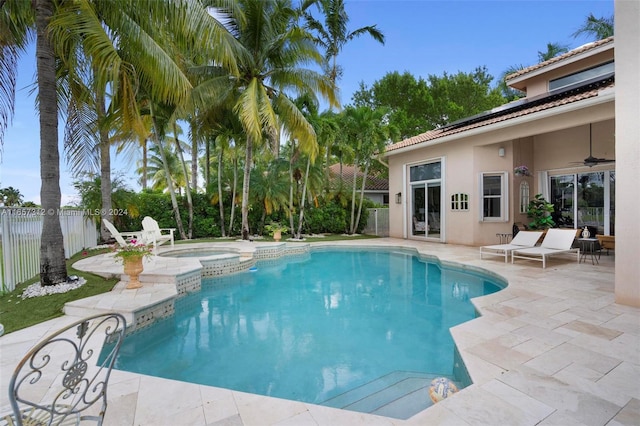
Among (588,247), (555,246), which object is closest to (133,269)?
(555,246)

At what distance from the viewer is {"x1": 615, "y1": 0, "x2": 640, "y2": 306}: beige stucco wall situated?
4.80m

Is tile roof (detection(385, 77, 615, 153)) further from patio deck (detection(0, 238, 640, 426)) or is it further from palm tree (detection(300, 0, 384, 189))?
palm tree (detection(300, 0, 384, 189))

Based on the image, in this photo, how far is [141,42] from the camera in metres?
6.40

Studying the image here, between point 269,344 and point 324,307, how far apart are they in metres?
1.99

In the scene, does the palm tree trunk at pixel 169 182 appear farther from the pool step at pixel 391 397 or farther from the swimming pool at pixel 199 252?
the pool step at pixel 391 397

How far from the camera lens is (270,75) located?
12859 millimetres

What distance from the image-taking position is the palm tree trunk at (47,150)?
589cm

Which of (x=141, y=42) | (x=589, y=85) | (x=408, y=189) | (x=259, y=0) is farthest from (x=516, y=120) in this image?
(x=141, y=42)

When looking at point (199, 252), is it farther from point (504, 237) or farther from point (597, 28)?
point (597, 28)

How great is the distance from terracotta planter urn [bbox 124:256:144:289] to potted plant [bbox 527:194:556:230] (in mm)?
12431

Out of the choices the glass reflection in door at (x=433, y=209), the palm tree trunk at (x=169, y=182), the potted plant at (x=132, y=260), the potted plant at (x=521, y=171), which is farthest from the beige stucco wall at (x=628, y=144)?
the palm tree trunk at (x=169, y=182)

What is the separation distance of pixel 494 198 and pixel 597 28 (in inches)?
651

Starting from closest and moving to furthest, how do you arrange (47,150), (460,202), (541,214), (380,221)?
(47,150) → (541,214) → (460,202) → (380,221)

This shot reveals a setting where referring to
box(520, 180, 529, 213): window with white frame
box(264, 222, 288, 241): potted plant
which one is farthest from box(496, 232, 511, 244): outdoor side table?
box(264, 222, 288, 241): potted plant
